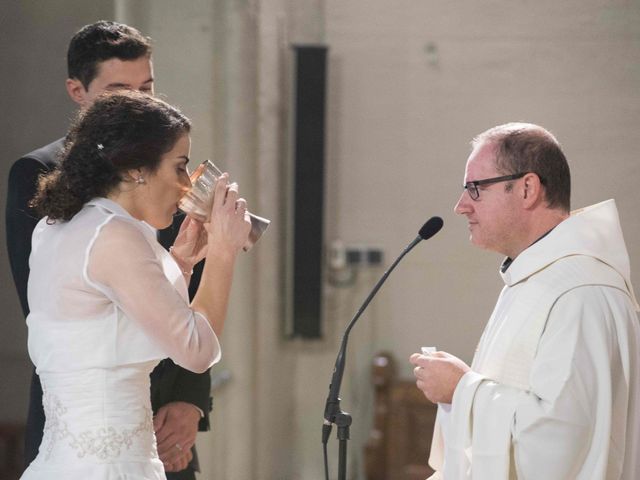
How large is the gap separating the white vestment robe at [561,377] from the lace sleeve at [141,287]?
706 millimetres

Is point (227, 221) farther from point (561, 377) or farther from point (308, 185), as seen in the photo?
point (308, 185)

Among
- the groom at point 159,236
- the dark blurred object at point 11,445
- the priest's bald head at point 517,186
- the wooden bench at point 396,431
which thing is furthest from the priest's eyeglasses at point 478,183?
the dark blurred object at point 11,445

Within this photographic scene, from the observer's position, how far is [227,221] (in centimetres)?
252

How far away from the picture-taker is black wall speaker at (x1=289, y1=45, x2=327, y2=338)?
192 inches

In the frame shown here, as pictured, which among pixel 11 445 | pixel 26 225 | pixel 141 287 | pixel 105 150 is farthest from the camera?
pixel 11 445

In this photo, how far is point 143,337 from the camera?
232 cm

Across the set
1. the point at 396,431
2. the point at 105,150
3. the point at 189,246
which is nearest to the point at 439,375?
the point at 189,246

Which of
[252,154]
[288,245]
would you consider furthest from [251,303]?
[252,154]

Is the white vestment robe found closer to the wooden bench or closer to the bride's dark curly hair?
the bride's dark curly hair

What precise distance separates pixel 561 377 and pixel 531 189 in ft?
1.66

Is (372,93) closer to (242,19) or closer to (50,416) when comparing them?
(242,19)

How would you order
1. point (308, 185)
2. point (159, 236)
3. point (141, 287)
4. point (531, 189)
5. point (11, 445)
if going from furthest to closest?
1. point (11, 445)
2. point (308, 185)
3. point (159, 236)
4. point (531, 189)
5. point (141, 287)

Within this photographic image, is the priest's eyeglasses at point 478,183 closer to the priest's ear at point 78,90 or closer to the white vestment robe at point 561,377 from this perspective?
the white vestment robe at point 561,377

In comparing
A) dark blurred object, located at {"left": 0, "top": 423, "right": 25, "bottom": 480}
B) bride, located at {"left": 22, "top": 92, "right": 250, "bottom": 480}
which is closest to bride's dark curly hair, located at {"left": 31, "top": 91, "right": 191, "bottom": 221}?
bride, located at {"left": 22, "top": 92, "right": 250, "bottom": 480}
